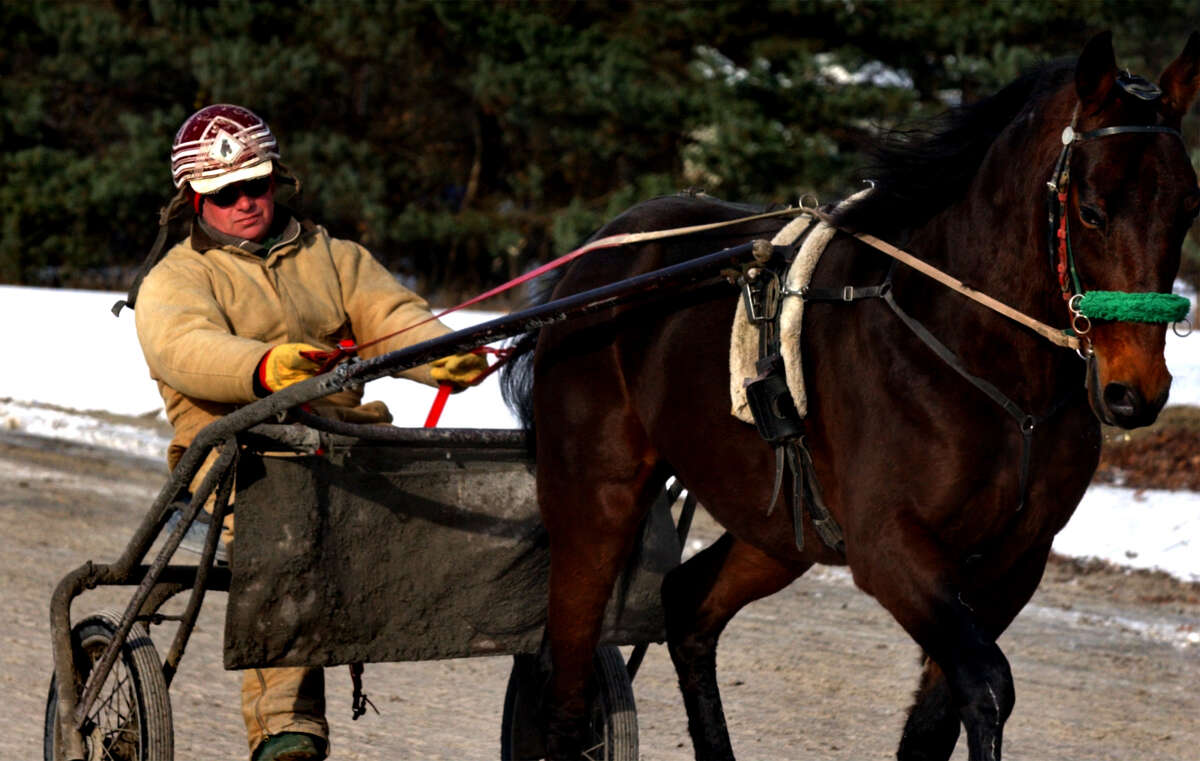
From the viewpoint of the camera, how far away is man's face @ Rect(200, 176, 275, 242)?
4559mm

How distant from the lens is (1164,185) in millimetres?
3234

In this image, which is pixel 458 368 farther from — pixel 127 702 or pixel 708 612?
pixel 127 702

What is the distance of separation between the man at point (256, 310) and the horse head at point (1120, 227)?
1777mm

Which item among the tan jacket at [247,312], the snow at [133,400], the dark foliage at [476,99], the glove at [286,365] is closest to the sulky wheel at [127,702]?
the tan jacket at [247,312]

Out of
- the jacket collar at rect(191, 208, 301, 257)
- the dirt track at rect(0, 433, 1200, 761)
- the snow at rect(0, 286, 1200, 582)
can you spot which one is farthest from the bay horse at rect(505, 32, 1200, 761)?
the snow at rect(0, 286, 1200, 582)

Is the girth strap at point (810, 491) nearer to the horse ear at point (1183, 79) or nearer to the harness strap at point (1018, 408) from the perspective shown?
the harness strap at point (1018, 408)

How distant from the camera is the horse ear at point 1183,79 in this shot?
3.47 m

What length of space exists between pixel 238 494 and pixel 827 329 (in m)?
1.54

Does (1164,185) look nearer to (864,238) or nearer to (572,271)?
(864,238)

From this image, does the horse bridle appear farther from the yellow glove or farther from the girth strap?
the yellow glove

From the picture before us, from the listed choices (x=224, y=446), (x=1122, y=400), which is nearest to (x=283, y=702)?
(x=224, y=446)

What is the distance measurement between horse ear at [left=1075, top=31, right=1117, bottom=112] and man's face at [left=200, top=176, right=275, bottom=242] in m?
2.20

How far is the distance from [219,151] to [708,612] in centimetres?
184

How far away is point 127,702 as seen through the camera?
4.55 m
